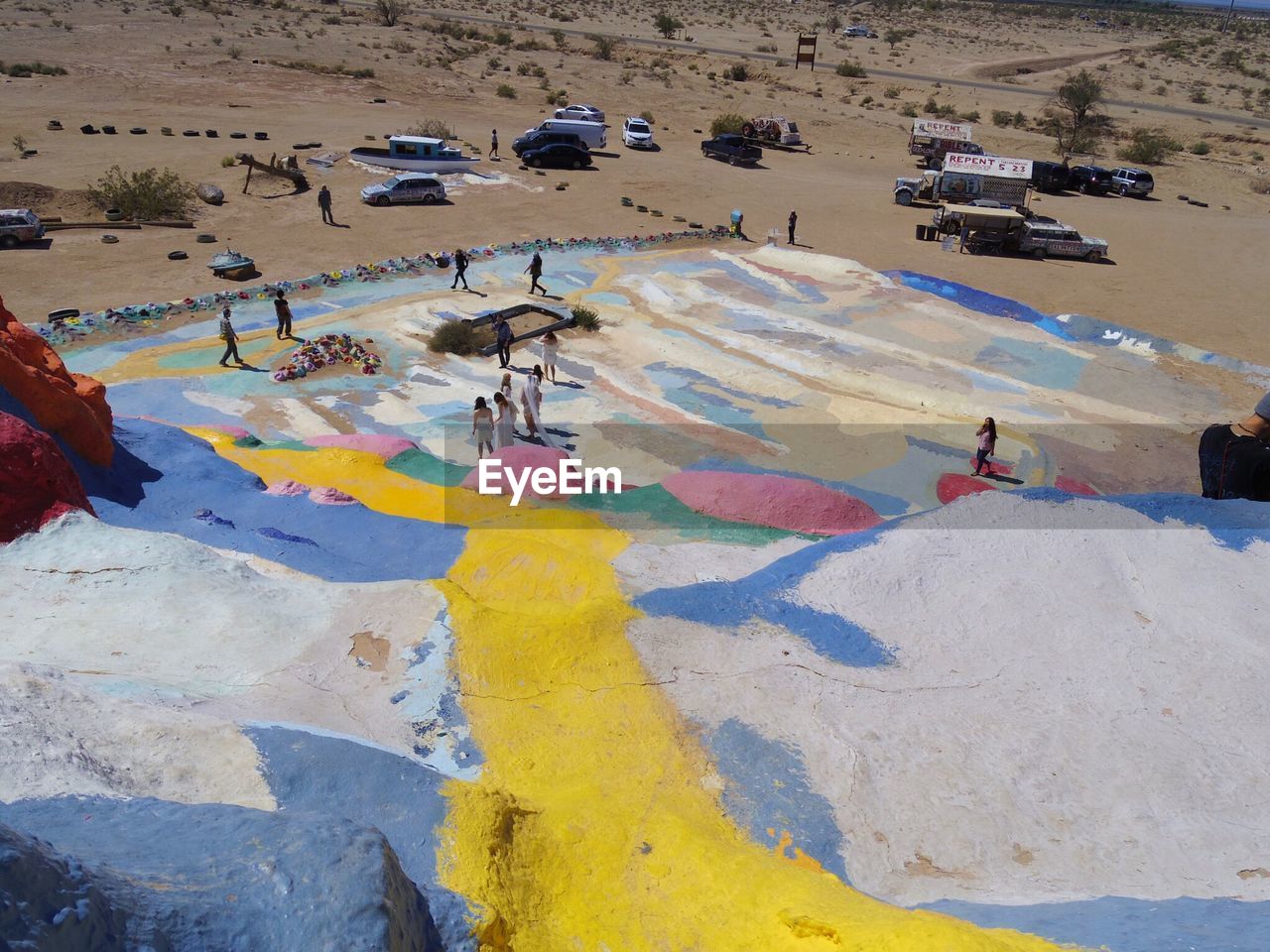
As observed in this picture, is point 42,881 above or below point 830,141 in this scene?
below

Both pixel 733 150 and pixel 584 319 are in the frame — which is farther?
A: pixel 733 150

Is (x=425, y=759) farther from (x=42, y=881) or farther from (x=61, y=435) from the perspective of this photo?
(x=61, y=435)

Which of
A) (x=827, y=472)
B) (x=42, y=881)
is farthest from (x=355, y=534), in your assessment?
(x=827, y=472)

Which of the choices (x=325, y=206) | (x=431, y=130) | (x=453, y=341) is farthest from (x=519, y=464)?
(x=431, y=130)

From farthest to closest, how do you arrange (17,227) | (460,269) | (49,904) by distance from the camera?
1. (17,227)
2. (460,269)
3. (49,904)

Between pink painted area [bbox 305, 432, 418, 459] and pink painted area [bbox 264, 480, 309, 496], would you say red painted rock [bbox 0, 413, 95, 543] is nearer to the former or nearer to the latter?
pink painted area [bbox 264, 480, 309, 496]

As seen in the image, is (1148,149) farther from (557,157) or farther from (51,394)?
(51,394)
